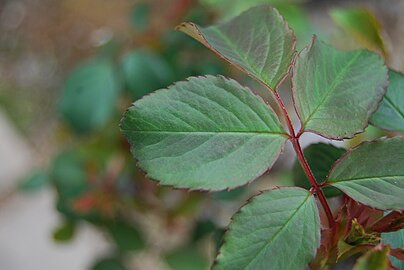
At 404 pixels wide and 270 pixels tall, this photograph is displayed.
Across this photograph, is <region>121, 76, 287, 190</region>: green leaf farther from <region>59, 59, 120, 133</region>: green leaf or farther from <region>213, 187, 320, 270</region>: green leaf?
<region>59, 59, 120, 133</region>: green leaf

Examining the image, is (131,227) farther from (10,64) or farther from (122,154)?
(10,64)

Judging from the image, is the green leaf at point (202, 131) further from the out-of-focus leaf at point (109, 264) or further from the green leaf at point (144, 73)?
the out-of-focus leaf at point (109, 264)

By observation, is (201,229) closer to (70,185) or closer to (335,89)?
(70,185)

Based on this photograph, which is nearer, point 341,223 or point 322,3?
point 341,223

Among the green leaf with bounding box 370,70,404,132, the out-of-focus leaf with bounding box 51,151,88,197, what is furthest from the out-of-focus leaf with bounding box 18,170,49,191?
the green leaf with bounding box 370,70,404,132

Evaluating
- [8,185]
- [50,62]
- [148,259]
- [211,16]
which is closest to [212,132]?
[211,16]
